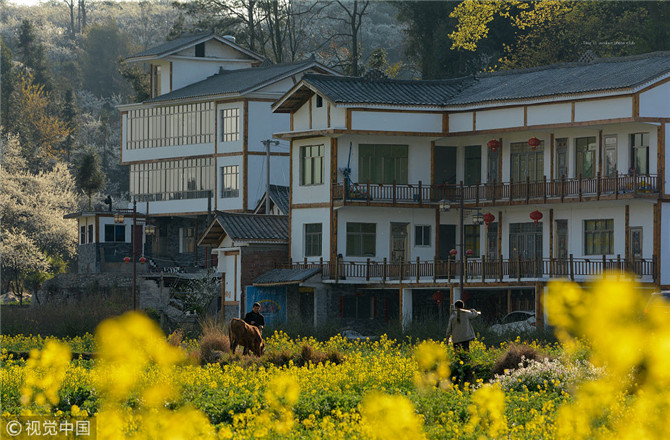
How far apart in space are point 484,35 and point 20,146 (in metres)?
38.9

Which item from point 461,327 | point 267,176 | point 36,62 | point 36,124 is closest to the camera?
point 461,327

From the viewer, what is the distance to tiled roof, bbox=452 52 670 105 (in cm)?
5197

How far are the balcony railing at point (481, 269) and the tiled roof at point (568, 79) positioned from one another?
6607 millimetres

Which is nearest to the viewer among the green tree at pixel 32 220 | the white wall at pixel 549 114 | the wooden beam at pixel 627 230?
the wooden beam at pixel 627 230

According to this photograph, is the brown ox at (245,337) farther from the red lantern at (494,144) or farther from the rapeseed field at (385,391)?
the red lantern at (494,144)

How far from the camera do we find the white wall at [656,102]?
50.7 meters

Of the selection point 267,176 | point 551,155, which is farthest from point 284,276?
point 551,155

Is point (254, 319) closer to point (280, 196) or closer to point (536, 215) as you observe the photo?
point (536, 215)

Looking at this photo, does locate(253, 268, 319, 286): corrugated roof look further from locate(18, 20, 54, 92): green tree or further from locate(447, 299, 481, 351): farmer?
locate(18, 20, 54, 92): green tree

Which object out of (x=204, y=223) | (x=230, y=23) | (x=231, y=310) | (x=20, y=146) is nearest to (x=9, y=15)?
(x=20, y=146)

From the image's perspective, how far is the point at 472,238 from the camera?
57906mm

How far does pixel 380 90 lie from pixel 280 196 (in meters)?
10.0

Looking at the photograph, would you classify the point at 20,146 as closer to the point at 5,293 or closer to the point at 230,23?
the point at 5,293

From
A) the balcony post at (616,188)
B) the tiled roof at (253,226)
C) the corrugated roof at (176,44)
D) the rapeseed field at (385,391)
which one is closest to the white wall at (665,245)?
the balcony post at (616,188)
